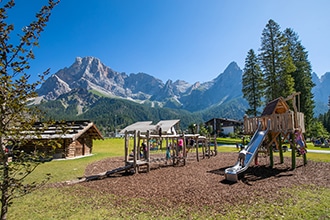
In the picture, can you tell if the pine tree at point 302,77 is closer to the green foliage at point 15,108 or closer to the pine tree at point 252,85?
the pine tree at point 252,85

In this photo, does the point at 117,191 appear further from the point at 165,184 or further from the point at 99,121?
the point at 99,121

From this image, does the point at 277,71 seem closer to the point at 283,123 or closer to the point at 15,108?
the point at 283,123

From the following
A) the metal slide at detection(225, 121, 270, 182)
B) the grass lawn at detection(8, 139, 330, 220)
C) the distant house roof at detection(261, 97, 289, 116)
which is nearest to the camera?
the grass lawn at detection(8, 139, 330, 220)

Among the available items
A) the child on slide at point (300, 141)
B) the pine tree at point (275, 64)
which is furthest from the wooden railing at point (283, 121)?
the pine tree at point (275, 64)

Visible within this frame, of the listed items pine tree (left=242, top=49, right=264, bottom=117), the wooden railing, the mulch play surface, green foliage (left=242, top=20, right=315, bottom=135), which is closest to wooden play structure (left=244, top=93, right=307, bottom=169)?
the wooden railing

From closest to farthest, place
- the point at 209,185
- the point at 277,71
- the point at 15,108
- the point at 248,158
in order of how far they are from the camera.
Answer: the point at 15,108
the point at 209,185
the point at 248,158
the point at 277,71

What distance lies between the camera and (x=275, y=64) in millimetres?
29250

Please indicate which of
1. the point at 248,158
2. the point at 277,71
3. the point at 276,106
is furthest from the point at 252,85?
the point at 248,158

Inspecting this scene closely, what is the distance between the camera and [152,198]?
316 inches

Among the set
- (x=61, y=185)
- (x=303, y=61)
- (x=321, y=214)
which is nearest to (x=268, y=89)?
(x=303, y=61)

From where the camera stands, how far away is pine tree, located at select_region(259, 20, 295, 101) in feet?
93.3

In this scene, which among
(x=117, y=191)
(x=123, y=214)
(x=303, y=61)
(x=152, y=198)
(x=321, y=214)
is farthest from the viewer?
(x=303, y=61)

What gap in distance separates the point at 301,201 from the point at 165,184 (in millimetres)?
5877

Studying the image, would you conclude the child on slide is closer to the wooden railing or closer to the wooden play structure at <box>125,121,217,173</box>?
the wooden railing
